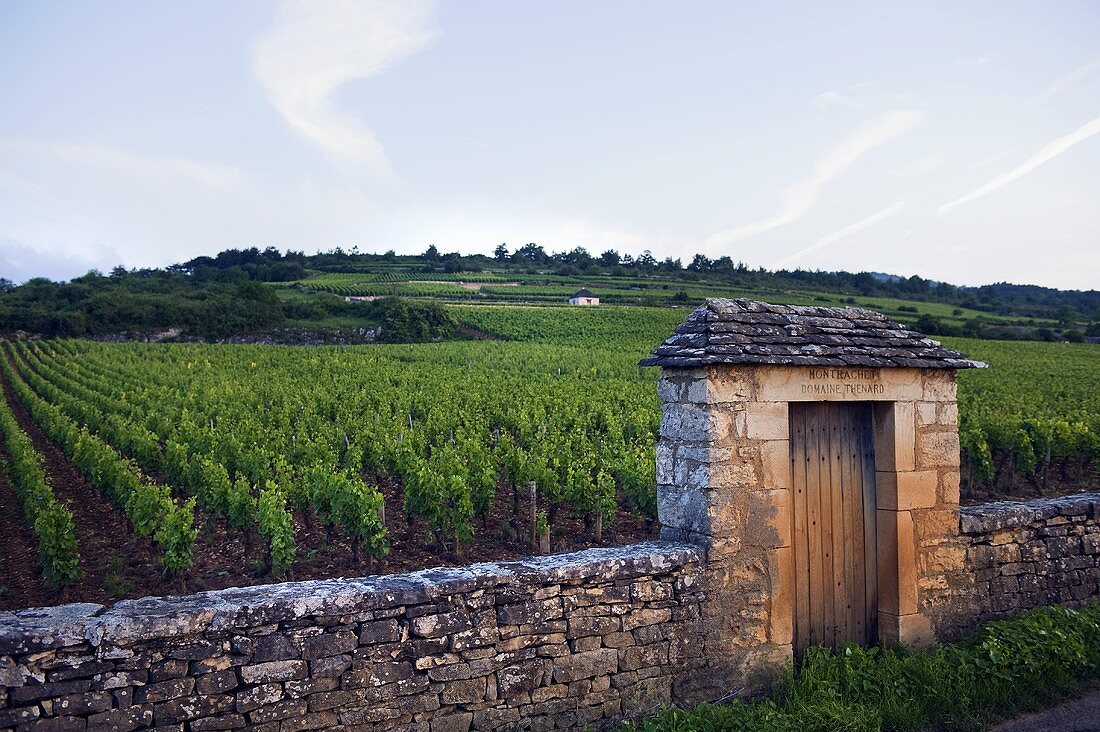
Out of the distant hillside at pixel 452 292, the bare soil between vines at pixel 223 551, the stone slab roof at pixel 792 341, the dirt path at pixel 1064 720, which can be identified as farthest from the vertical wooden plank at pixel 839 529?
the distant hillside at pixel 452 292

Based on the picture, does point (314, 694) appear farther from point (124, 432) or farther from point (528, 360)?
point (528, 360)

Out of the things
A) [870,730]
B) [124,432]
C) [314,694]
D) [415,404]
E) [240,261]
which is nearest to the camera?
[314,694]

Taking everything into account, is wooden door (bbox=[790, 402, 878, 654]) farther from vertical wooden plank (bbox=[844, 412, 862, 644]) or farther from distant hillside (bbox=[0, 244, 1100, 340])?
distant hillside (bbox=[0, 244, 1100, 340])

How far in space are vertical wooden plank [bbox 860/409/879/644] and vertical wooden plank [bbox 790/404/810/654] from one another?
2.15 feet

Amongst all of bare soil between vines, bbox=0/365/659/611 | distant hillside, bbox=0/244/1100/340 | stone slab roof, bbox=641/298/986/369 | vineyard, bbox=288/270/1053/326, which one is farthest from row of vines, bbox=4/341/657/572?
vineyard, bbox=288/270/1053/326

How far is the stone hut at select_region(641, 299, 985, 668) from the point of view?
5.59 m

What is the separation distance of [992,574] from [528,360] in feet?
107

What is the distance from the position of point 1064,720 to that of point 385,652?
16.0 ft

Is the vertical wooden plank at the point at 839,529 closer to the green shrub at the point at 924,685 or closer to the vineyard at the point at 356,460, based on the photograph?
the green shrub at the point at 924,685

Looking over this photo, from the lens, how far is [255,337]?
5725 centimetres

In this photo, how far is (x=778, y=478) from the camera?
5.77 m

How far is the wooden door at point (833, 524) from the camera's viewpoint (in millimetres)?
6051

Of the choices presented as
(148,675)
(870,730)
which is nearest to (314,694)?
(148,675)

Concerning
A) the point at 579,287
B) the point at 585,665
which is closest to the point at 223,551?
the point at 585,665
